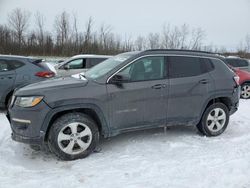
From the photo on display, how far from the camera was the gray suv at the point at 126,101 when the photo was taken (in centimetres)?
363

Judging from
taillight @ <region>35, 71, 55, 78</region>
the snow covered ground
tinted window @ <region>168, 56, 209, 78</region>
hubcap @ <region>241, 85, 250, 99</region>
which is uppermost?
tinted window @ <region>168, 56, 209, 78</region>

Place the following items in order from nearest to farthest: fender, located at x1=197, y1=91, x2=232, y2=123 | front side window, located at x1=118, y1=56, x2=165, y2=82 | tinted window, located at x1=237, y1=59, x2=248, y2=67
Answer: front side window, located at x1=118, y1=56, x2=165, y2=82
fender, located at x1=197, y1=91, x2=232, y2=123
tinted window, located at x1=237, y1=59, x2=248, y2=67

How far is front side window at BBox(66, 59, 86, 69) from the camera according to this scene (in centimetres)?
1089

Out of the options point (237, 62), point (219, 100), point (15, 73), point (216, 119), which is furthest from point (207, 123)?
point (237, 62)

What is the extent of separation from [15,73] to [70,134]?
365 cm

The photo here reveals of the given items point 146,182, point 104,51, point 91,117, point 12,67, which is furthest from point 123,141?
point 104,51

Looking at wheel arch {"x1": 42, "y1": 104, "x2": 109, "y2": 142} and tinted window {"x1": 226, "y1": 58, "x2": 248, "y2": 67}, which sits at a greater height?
tinted window {"x1": 226, "y1": 58, "x2": 248, "y2": 67}

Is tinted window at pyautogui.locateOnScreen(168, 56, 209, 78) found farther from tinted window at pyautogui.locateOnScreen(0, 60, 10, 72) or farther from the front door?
tinted window at pyautogui.locateOnScreen(0, 60, 10, 72)

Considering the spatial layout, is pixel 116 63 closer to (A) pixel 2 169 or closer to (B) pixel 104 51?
(A) pixel 2 169

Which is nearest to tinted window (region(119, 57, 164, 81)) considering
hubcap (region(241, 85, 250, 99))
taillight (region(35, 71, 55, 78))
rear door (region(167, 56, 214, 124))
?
rear door (region(167, 56, 214, 124))

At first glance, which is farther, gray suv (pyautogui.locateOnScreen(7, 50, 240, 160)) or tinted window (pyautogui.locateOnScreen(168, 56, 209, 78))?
tinted window (pyautogui.locateOnScreen(168, 56, 209, 78))

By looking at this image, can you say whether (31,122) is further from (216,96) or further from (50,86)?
(216,96)

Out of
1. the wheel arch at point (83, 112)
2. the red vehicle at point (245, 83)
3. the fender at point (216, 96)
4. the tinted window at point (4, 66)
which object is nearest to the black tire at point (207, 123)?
the fender at point (216, 96)

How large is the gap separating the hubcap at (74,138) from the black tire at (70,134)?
17 mm
